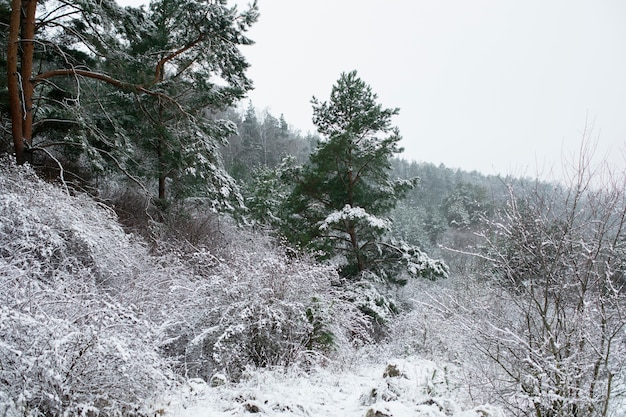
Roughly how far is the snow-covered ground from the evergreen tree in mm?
6372

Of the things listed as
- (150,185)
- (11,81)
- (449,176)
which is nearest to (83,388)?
(11,81)

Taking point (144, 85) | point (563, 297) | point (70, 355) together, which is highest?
Result: point (144, 85)

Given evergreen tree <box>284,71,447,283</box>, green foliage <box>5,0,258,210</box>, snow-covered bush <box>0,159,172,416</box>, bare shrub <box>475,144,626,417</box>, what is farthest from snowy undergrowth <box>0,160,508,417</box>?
evergreen tree <box>284,71,447,283</box>

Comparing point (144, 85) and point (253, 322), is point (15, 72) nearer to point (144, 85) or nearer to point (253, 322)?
point (144, 85)

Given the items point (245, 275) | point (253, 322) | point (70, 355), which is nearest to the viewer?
point (70, 355)

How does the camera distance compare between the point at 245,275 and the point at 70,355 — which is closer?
the point at 70,355

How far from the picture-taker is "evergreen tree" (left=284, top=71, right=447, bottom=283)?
1165 centimetres

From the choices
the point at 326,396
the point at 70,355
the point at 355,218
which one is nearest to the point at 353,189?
the point at 355,218

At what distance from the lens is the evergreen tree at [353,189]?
11648mm

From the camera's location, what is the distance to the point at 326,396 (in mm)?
4438

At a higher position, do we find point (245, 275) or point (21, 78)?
point (21, 78)

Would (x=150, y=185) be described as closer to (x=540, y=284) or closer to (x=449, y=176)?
(x=540, y=284)

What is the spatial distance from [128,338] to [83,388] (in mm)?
503

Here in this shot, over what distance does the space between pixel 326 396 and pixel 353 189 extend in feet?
27.3
